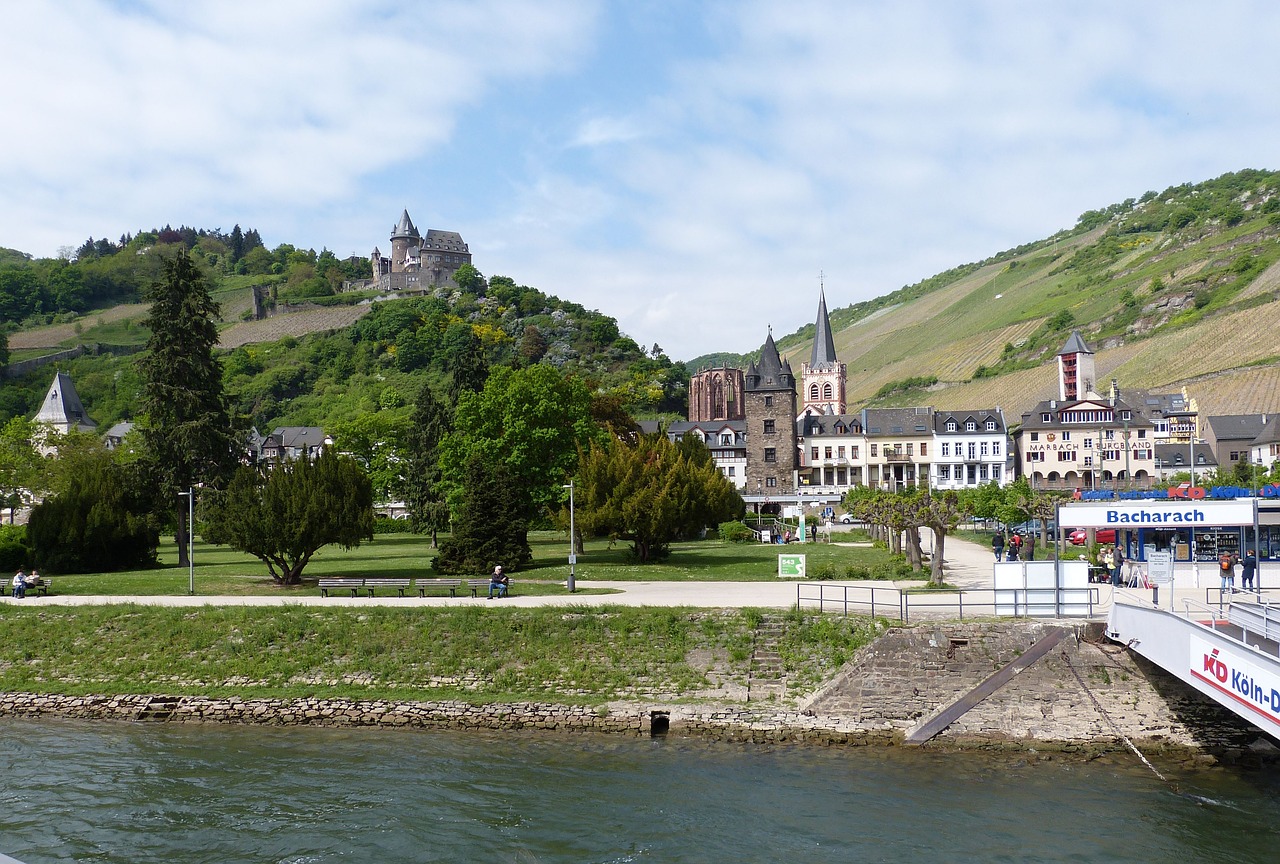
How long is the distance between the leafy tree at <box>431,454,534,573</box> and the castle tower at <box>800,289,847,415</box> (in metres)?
90.4

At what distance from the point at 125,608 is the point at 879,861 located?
2457cm

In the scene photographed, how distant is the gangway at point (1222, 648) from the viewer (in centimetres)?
1647

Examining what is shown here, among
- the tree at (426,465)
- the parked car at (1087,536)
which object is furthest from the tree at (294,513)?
the parked car at (1087,536)

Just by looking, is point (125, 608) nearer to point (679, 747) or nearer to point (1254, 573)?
point (679, 747)

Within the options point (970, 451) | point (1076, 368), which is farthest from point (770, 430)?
point (1076, 368)

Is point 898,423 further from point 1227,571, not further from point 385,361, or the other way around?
point 385,361

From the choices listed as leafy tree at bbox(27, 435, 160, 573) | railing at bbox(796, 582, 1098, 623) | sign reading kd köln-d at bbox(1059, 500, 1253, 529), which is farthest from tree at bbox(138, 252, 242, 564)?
sign reading kd köln-d at bbox(1059, 500, 1253, 529)

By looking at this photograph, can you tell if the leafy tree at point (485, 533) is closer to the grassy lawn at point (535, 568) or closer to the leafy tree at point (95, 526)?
the grassy lawn at point (535, 568)

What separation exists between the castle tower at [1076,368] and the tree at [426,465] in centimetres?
7536

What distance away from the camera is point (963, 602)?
92.5 feet

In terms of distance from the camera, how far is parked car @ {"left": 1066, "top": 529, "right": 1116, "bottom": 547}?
44.7 meters

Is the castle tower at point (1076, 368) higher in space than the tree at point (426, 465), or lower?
higher

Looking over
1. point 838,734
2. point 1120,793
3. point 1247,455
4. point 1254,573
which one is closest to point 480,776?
point 838,734

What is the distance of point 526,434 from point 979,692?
3146cm
